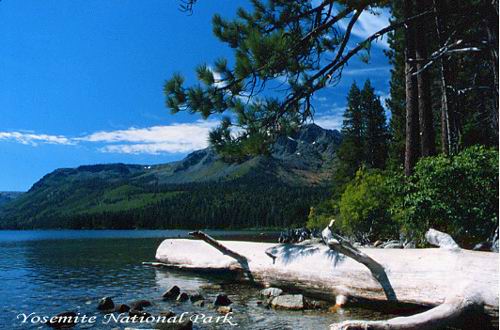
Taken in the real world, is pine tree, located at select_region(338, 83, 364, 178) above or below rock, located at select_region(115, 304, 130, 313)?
above

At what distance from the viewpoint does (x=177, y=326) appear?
8359 mm

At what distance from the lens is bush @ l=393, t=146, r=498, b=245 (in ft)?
36.6

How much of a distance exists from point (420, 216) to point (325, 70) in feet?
15.4

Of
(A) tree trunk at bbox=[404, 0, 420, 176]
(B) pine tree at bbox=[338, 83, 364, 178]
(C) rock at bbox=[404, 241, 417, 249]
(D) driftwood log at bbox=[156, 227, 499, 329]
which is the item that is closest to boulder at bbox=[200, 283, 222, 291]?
(D) driftwood log at bbox=[156, 227, 499, 329]

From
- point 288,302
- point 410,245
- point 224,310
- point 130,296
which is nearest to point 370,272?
point 288,302

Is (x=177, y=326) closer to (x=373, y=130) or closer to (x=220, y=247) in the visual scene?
(x=220, y=247)

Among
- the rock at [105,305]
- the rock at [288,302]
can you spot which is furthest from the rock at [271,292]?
the rock at [105,305]

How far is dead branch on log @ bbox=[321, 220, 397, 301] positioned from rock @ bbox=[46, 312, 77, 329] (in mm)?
5399

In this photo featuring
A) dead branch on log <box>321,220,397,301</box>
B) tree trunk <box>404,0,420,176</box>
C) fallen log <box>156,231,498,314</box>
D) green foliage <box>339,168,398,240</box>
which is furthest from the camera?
green foliage <box>339,168,398,240</box>

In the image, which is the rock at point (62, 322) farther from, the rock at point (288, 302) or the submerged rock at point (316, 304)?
the submerged rock at point (316, 304)

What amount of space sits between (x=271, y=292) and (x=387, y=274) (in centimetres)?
320

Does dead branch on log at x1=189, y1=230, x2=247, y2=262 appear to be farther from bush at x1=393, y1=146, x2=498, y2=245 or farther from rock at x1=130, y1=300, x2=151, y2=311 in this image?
bush at x1=393, y1=146, x2=498, y2=245

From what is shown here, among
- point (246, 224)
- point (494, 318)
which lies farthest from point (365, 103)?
point (246, 224)

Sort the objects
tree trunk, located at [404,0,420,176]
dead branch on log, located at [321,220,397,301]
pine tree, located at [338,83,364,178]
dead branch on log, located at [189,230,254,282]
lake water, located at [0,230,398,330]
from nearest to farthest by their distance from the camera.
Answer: dead branch on log, located at [321,220,397,301] → lake water, located at [0,230,398,330] → dead branch on log, located at [189,230,254,282] → tree trunk, located at [404,0,420,176] → pine tree, located at [338,83,364,178]
